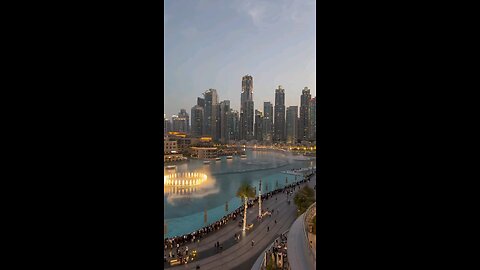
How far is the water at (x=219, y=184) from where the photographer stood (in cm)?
1144

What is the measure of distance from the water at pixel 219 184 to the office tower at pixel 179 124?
25.6 feet

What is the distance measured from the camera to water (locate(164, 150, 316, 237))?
37.5 feet

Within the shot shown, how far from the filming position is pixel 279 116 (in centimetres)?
2984

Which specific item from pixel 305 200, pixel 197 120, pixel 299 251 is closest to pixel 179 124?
pixel 197 120

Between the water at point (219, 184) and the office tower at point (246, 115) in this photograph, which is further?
the office tower at point (246, 115)

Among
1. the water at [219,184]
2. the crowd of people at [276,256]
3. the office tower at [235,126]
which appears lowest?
the water at [219,184]

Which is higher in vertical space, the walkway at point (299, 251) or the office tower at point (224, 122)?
the office tower at point (224, 122)

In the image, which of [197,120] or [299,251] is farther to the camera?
[197,120]

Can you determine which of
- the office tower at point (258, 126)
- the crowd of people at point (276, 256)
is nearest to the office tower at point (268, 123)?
the office tower at point (258, 126)

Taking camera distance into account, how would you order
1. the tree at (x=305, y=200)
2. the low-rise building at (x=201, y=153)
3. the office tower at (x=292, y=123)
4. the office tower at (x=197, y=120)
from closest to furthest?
the tree at (x=305, y=200), the low-rise building at (x=201, y=153), the office tower at (x=292, y=123), the office tower at (x=197, y=120)

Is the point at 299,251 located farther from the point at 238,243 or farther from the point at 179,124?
the point at 179,124

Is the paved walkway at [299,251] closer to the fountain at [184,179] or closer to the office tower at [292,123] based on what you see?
the fountain at [184,179]

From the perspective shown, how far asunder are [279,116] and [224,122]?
563cm
